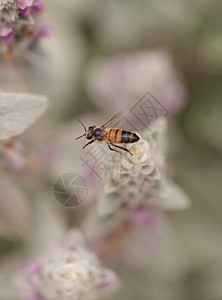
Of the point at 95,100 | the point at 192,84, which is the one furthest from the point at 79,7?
the point at 192,84

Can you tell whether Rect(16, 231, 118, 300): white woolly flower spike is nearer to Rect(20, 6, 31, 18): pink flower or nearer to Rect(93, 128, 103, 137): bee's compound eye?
Rect(93, 128, 103, 137): bee's compound eye

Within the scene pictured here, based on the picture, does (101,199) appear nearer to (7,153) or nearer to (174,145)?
(7,153)

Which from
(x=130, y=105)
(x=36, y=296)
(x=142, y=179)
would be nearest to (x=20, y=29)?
(x=142, y=179)

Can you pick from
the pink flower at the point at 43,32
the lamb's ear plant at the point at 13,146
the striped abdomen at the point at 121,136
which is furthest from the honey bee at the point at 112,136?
the pink flower at the point at 43,32

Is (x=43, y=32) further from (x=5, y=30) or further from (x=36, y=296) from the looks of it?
(x=36, y=296)

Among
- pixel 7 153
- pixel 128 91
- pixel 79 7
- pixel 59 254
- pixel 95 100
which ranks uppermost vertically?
pixel 79 7

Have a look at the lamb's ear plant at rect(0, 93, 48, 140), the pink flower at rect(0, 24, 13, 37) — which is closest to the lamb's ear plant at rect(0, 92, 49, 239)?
the lamb's ear plant at rect(0, 93, 48, 140)
